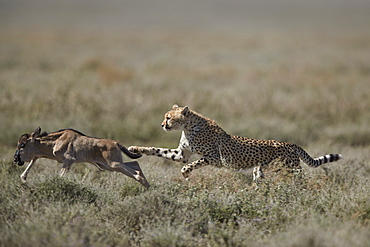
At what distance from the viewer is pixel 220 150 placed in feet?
24.9

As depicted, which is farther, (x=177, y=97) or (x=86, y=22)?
(x=86, y=22)

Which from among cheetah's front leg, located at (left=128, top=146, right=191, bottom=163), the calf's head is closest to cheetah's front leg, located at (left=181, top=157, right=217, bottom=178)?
cheetah's front leg, located at (left=128, top=146, right=191, bottom=163)

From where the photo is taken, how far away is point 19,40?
133ft

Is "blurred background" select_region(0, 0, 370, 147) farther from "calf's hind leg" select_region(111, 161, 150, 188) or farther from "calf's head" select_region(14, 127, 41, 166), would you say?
"calf's hind leg" select_region(111, 161, 150, 188)

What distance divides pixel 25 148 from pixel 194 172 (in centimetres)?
236

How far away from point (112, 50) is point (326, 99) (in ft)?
75.0

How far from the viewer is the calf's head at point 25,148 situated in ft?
22.0

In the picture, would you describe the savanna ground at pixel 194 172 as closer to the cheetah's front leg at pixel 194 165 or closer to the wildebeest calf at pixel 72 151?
the cheetah's front leg at pixel 194 165

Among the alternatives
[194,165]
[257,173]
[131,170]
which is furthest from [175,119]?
[257,173]

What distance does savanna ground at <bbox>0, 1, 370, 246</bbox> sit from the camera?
5.43m

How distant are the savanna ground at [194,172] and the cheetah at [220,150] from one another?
0.21 metres

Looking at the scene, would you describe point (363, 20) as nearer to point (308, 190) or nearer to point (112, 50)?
point (112, 50)

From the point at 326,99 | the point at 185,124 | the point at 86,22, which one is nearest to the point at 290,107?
the point at 326,99

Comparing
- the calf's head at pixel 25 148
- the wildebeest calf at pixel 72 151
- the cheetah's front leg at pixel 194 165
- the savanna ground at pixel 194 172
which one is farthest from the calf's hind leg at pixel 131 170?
the calf's head at pixel 25 148
